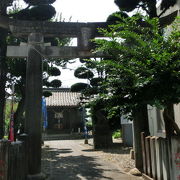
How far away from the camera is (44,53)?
7.71 metres

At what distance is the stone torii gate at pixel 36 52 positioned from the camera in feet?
23.5

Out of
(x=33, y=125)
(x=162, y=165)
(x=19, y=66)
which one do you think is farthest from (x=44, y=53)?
(x=19, y=66)

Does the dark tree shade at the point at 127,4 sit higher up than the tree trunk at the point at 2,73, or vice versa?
the dark tree shade at the point at 127,4

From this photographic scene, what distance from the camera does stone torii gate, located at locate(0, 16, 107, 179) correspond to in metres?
7.16

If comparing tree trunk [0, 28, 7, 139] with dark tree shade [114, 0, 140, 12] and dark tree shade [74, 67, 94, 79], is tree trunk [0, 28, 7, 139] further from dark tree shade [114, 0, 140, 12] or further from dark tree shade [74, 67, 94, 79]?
dark tree shade [74, 67, 94, 79]

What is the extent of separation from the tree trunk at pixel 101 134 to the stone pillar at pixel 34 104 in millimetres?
8603

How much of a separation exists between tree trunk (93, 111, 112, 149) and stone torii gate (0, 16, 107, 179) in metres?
8.49

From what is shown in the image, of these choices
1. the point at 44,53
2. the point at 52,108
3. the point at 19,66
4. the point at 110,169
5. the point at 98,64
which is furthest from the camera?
the point at 52,108

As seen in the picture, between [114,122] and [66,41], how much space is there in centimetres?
693

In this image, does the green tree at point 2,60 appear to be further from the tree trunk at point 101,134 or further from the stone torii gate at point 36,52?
the tree trunk at point 101,134

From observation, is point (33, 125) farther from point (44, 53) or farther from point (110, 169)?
point (110, 169)

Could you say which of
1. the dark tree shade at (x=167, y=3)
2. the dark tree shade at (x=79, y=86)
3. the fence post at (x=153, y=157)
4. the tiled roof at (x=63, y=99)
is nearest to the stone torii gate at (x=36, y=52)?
the dark tree shade at (x=167, y=3)

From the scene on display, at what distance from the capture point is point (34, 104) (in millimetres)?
7316

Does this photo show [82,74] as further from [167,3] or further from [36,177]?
[36,177]
